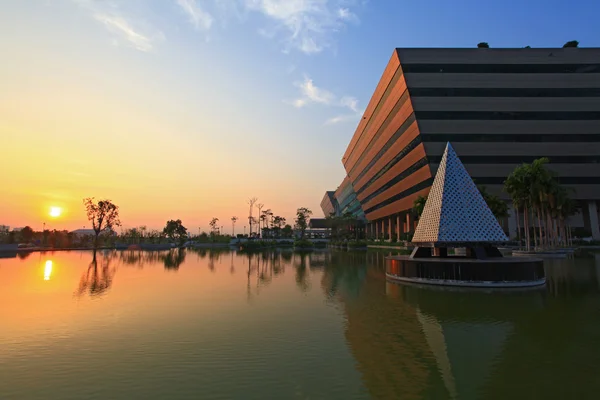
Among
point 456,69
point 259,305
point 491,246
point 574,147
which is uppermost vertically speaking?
point 456,69

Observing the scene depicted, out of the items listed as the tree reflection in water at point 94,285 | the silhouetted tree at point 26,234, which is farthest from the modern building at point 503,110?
the silhouetted tree at point 26,234

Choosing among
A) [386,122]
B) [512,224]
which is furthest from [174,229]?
[512,224]

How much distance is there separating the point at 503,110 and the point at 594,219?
2978 centimetres

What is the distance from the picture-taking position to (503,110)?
229 ft

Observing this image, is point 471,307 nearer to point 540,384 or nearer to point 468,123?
point 540,384

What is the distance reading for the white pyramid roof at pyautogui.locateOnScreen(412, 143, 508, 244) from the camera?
78.4 ft

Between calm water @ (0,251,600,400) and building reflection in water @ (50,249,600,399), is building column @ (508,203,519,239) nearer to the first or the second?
building reflection in water @ (50,249,600,399)

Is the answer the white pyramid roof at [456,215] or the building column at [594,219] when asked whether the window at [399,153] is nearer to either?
the building column at [594,219]

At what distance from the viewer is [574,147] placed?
229 ft

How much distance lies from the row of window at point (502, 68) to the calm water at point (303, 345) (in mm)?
58559

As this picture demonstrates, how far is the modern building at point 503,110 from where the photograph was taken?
69312mm

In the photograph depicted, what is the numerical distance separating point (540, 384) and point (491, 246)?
1856 cm

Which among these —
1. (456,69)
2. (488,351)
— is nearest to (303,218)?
(456,69)

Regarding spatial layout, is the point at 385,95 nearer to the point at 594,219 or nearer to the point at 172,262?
the point at 594,219
